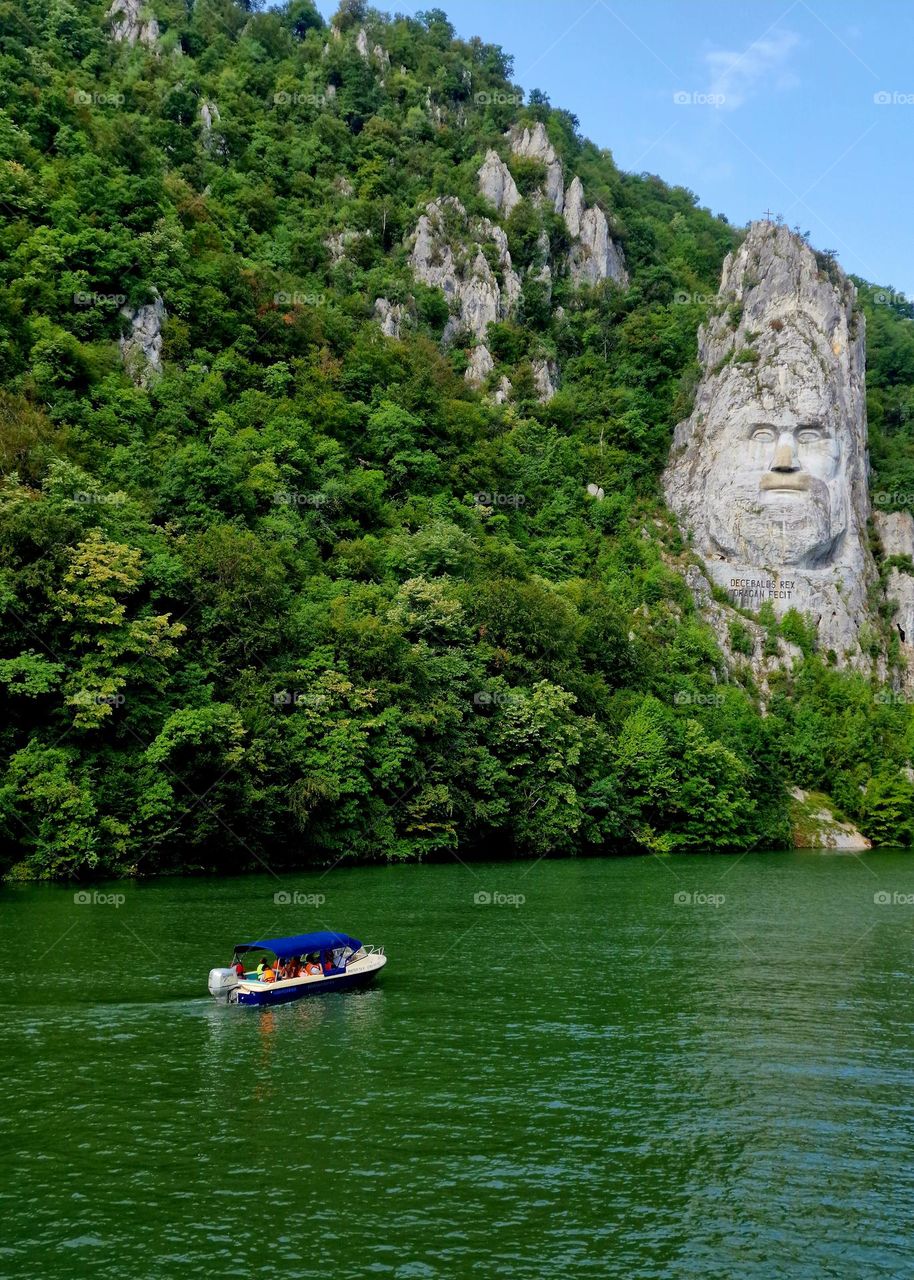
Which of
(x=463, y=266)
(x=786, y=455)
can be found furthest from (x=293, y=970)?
(x=463, y=266)

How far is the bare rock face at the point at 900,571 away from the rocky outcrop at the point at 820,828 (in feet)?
102

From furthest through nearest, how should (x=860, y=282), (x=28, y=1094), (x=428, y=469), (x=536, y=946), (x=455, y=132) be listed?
(x=860, y=282), (x=455, y=132), (x=428, y=469), (x=536, y=946), (x=28, y=1094)

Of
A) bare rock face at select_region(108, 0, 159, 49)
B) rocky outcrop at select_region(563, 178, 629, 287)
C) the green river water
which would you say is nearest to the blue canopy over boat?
the green river water

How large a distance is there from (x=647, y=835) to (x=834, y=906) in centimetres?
3301

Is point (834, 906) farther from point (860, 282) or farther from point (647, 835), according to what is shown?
point (860, 282)

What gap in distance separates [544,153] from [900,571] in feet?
233

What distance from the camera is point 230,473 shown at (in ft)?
252

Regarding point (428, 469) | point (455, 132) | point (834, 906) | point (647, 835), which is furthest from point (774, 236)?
point (834, 906)

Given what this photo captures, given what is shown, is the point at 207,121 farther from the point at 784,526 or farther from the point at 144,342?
the point at 784,526

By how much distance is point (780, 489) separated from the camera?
12062cm

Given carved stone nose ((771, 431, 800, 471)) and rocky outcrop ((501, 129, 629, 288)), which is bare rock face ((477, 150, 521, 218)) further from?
carved stone nose ((771, 431, 800, 471))

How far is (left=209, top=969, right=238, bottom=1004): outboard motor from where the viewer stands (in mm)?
28969

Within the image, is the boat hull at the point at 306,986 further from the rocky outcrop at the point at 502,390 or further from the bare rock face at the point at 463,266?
the bare rock face at the point at 463,266

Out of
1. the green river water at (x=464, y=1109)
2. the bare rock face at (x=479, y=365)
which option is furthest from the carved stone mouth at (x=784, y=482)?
the green river water at (x=464, y=1109)
